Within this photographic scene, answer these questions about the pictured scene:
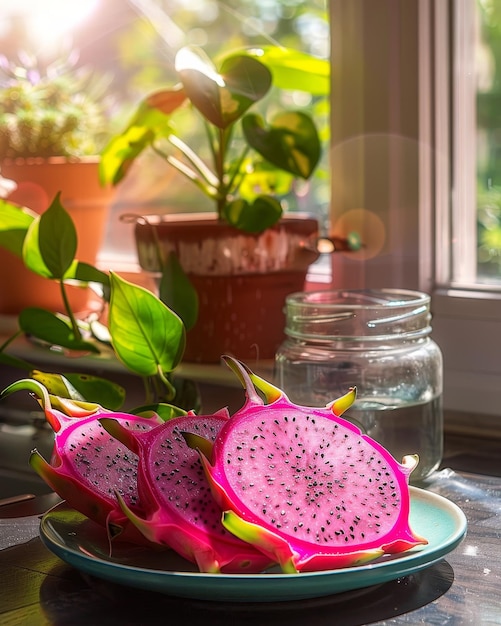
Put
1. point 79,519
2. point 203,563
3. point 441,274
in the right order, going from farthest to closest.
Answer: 1. point 441,274
2. point 79,519
3. point 203,563

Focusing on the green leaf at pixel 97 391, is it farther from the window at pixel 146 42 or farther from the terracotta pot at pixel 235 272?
the window at pixel 146 42

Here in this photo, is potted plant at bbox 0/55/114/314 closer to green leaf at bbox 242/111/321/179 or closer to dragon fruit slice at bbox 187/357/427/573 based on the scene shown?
green leaf at bbox 242/111/321/179

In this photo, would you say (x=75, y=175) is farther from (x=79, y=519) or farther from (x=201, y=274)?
(x=79, y=519)

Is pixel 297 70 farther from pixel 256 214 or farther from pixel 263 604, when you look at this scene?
pixel 263 604

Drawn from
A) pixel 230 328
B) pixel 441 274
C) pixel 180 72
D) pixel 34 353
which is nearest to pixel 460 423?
pixel 441 274

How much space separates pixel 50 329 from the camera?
3.47 ft

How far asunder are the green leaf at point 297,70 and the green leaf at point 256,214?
169 mm

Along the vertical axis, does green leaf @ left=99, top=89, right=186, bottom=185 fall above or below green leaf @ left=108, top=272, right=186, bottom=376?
above

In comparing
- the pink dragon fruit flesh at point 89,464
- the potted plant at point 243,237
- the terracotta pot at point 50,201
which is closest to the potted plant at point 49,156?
the terracotta pot at point 50,201

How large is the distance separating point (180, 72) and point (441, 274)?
0.36m

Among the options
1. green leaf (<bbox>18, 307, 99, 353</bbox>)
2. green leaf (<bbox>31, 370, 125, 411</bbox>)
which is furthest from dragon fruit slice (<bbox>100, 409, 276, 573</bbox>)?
green leaf (<bbox>18, 307, 99, 353</bbox>)

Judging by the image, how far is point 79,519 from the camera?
70 centimetres

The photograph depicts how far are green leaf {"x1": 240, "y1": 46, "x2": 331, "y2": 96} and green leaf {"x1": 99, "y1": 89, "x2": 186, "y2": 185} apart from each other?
11 centimetres

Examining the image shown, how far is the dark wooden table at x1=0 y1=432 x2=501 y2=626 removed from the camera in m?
0.58
